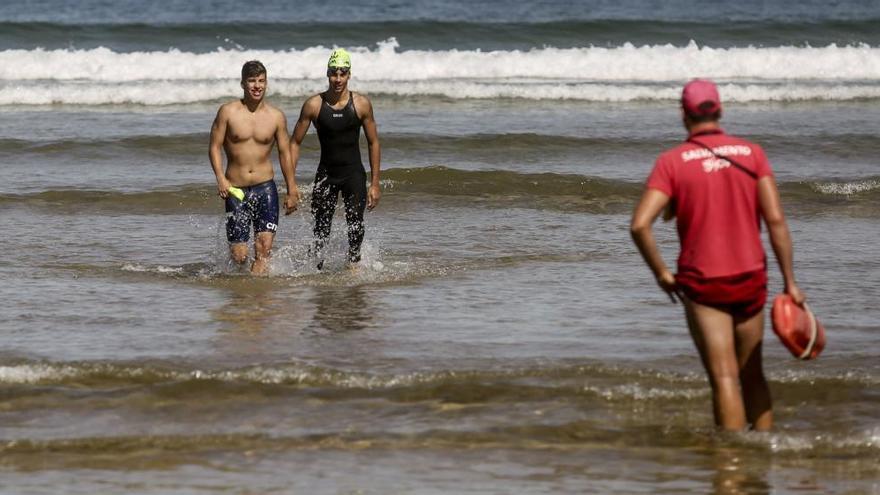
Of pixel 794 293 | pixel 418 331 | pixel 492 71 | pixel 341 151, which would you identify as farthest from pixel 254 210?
pixel 492 71

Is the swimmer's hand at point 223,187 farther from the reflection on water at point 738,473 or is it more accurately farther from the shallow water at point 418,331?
the reflection on water at point 738,473

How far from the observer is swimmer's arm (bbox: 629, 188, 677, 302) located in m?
6.43

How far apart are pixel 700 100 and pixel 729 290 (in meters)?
0.87

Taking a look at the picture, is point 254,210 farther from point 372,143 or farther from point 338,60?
point 338,60

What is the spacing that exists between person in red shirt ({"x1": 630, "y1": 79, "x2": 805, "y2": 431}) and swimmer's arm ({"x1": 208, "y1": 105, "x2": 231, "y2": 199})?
198 inches

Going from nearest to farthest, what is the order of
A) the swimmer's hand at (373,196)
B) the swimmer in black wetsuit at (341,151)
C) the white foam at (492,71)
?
the swimmer in black wetsuit at (341,151), the swimmer's hand at (373,196), the white foam at (492,71)

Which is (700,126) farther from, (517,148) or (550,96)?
(550,96)

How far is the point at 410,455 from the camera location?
721 centimetres

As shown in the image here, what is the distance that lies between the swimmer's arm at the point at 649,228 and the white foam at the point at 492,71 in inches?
709

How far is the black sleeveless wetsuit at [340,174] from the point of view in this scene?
1140 cm

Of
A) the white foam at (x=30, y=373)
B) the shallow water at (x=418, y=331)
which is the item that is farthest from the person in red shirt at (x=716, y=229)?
the white foam at (x=30, y=373)

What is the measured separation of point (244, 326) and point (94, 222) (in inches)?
194

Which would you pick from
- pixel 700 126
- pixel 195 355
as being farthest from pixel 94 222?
pixel 700 126

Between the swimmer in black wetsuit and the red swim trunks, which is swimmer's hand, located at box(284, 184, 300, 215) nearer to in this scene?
the swimmer in black wetsuit
